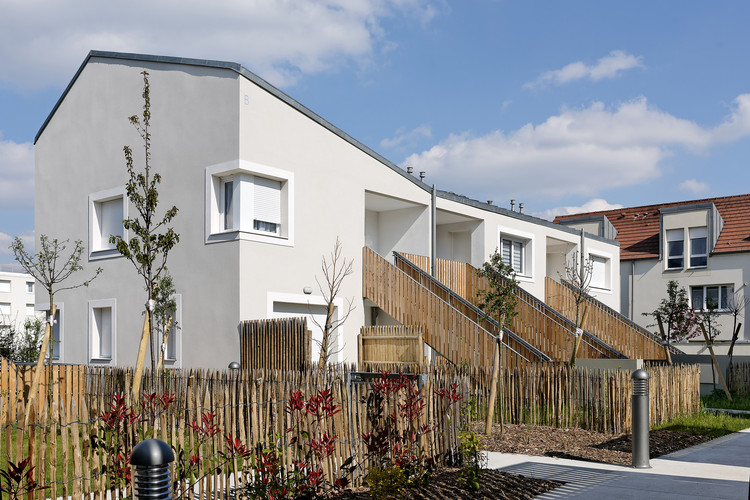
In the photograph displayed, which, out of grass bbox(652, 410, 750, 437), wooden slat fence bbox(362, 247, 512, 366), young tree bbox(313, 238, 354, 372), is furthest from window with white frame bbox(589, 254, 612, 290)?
grass bbox(652, 410, 750, 437)

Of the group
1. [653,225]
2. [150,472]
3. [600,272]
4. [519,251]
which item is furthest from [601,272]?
[150,472]

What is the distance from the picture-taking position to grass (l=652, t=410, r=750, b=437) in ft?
43.8

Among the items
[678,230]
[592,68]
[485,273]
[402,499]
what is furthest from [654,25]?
[678,230]

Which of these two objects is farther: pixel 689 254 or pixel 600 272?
pixel 689 254

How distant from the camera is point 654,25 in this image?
37.7 feet

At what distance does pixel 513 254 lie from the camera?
25.9 metres

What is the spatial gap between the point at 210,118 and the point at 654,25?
9746mm

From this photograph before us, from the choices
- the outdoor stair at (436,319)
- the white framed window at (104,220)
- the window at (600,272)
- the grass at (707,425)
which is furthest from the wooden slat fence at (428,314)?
the window at (600,272)

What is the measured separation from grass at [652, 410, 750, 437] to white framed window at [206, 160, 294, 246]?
28.8 ft

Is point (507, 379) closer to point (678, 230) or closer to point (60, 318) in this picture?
point (60, 318)

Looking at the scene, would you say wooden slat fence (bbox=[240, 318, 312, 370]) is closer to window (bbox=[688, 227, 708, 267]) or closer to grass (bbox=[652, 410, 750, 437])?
grass (bbox=[652, 410, 750, 437])

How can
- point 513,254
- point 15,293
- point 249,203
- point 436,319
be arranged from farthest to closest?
point 15,293 < point 513,254 < point 436,319 < point 249,203

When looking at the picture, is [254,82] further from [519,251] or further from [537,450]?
[519,251]

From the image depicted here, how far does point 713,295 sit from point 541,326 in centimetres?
1724
